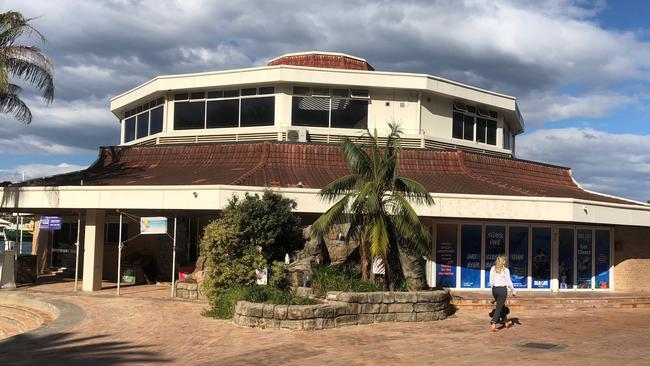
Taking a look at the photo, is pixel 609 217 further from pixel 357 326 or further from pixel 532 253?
pixel 357 326

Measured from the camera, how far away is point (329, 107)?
82.5 ft

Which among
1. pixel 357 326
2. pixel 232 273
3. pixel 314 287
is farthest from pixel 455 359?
pixel 232 273

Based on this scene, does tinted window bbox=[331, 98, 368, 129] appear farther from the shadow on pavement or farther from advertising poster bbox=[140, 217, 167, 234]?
the shadow on pavement

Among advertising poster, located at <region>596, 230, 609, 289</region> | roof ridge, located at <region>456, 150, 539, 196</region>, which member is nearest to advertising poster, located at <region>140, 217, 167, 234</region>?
roof ridge, located at <region>456, 150, 539, 196</region>

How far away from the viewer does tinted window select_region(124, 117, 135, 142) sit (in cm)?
2994

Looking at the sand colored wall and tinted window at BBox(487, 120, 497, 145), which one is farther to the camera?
tinted window at BBox(487, 120, 497, 145)

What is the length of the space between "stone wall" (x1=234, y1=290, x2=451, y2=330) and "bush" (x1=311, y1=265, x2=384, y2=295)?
767 millimetres

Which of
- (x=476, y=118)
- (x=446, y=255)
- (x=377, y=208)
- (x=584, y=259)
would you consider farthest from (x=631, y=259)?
(x=377, y=208)

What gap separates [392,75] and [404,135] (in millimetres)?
2532

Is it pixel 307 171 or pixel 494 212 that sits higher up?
pixel 307 171

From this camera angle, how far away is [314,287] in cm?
1565

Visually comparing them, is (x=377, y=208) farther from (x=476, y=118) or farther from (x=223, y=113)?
(x=476, y=118)

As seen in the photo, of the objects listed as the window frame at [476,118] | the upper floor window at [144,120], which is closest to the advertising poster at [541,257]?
the window frame at [476,118]

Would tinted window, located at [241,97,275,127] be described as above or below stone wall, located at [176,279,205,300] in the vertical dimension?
above
